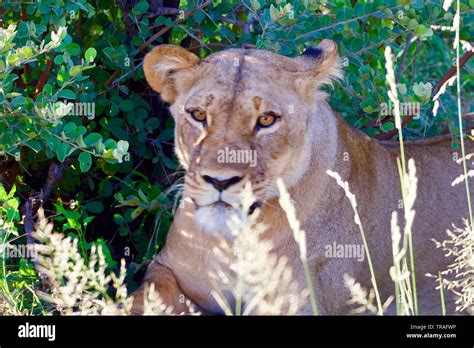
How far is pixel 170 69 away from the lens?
14.3ft

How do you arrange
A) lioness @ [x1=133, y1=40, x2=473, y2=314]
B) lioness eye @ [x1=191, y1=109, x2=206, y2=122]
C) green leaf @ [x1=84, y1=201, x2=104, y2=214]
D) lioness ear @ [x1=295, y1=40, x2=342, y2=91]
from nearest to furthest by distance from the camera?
1. lioness @ [x1=133, y1=40, x2=473, y2=314]
2. lioness eye @ [x1=191, y1=109, x2=206, y2=122]
3. lioness ear @ [x1=295, y1=40, x2=342, y2=91]
4. green leaf @ [x1=84, y1=201, x2=104, y2=214]

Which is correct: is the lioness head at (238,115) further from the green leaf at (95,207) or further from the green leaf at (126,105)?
the green leaf at (95,207)

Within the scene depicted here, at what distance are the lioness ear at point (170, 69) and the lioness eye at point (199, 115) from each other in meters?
0.27

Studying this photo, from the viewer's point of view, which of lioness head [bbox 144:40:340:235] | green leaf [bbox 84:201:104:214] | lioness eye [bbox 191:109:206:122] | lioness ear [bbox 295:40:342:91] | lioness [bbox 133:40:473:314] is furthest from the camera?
green leaf [bbox 84:201:104:214]

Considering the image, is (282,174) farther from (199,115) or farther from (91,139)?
(91,139)

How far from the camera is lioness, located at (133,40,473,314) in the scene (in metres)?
3.94

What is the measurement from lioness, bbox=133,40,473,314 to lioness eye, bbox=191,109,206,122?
0.01 metres

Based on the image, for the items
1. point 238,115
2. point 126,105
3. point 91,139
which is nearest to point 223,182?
point 238,115

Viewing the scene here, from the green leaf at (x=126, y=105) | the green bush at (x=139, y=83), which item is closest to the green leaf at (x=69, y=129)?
the green bush at (x=139, y=83)

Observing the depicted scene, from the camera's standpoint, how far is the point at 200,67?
4.28 meters

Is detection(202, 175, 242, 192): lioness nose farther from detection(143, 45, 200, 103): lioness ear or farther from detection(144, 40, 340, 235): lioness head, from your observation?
detection(143, 45, 200, 103): lioness ear

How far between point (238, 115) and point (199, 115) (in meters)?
0.20

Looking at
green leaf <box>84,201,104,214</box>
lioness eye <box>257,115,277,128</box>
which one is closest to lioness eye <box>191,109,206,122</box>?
lioness eye <box>257,115,277,128</box>
